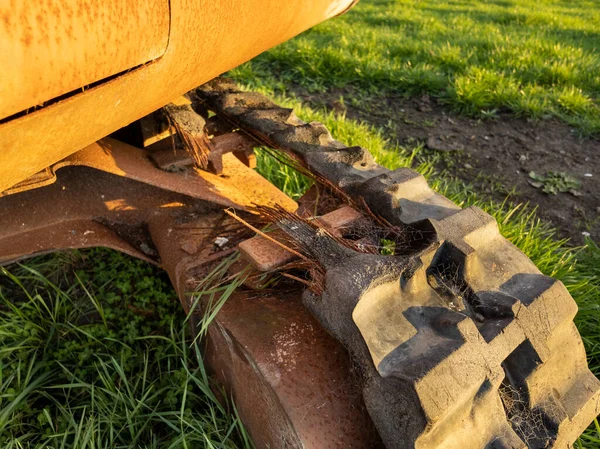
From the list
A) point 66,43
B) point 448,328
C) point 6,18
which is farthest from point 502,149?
point 6,18

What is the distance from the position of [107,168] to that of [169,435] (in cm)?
85

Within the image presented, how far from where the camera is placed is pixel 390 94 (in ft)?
15.7

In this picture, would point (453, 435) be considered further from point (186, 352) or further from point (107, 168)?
point (107, 168)

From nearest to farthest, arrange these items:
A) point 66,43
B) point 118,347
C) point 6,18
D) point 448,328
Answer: point 6,18 → point 66,43 → point 448,328 → point 118,347

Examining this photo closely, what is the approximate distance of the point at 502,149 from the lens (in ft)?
13.0

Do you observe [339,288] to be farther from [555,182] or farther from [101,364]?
[555,182]

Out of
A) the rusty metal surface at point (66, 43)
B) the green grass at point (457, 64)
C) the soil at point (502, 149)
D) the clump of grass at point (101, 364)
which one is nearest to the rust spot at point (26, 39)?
the rusty metal surface at point (66, 43)

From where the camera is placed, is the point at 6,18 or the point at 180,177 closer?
the point at 6,18

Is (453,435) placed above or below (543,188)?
above

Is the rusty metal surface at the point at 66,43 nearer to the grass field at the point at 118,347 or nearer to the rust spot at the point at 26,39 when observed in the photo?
the rust spot at the point at 26,39

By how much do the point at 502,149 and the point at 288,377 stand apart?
3.26 m

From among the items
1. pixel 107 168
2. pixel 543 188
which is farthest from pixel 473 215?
pixel 543 188

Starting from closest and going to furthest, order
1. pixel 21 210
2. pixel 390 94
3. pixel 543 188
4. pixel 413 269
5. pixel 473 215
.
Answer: pixel 413 269, pixel 473 215, pixel 21 210, pixel 543 188, pixel 390 94

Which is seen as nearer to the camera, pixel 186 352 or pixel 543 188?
pixel 186 352
